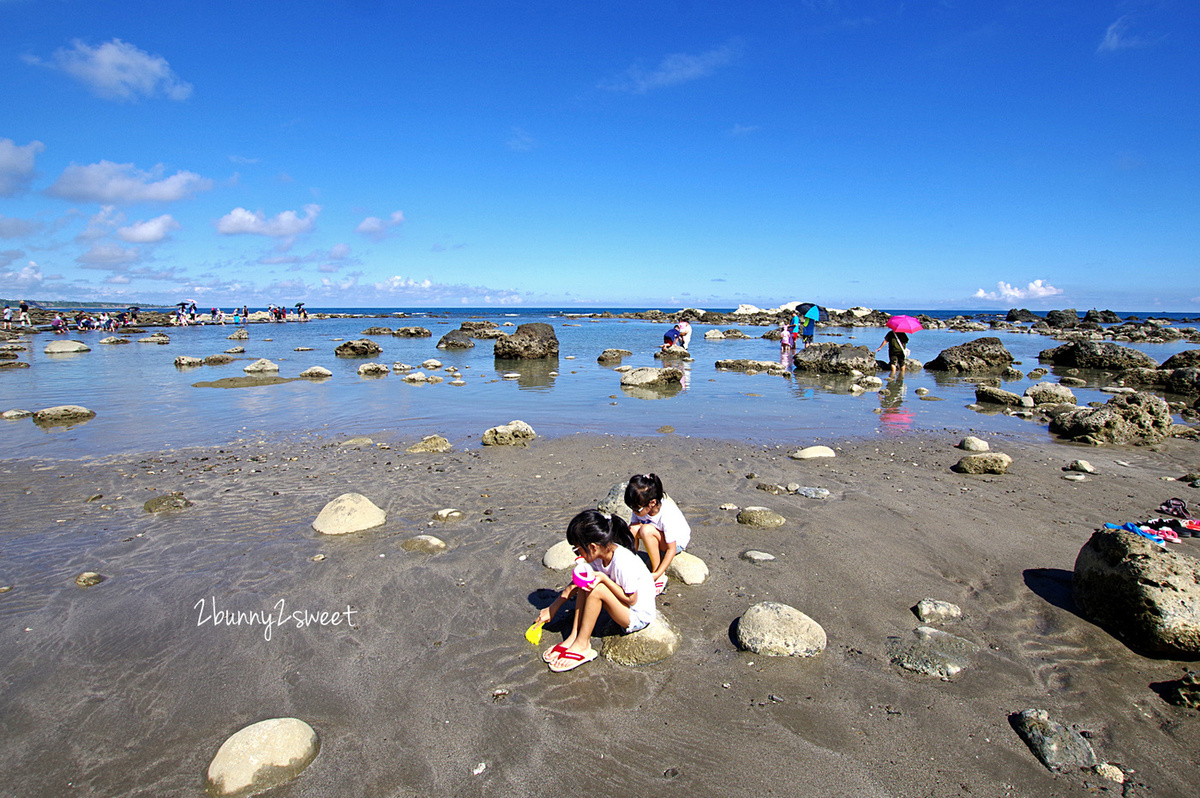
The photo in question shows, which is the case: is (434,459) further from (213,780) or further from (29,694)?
(213,780)

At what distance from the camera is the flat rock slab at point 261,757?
10.8 ft

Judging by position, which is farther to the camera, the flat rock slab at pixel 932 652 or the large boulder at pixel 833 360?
the large boulder at pixel 833 360

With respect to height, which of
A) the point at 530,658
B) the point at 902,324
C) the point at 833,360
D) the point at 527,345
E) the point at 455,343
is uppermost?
the point at 902,324

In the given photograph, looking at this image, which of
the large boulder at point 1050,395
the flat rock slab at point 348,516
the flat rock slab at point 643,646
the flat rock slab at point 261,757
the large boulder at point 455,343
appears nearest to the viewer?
the flat rock slab at point 261,757

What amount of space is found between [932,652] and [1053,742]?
0.95m

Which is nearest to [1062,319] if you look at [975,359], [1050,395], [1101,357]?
[1101,357]

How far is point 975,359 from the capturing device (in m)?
24.7

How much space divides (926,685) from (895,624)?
82 cm

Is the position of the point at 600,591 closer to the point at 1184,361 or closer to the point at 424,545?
the point at 424,545

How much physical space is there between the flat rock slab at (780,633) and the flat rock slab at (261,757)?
3.07 m

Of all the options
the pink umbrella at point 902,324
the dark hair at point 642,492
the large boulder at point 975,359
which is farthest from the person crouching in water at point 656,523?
the large boulder at point 975,359

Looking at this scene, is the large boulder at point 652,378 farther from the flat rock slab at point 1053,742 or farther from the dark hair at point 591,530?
the flat rock slab at point 1053,742

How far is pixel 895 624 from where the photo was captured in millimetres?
4805

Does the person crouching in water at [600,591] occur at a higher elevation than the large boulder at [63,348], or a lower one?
lower
